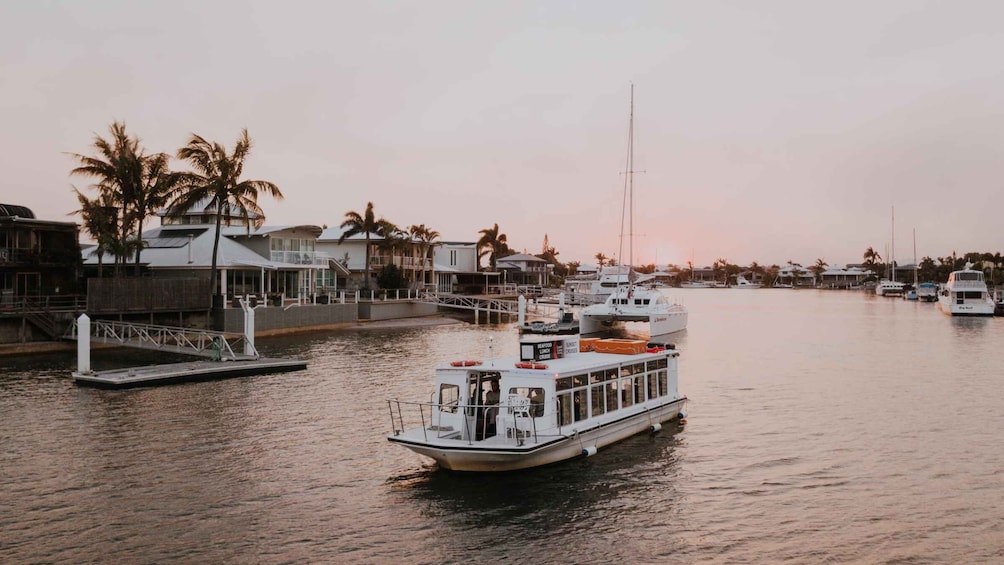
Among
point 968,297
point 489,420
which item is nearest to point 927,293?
point 968,297

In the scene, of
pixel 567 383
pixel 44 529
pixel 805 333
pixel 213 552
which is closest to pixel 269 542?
pixel 213 552

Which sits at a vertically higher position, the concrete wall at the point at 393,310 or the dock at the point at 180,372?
the concrete wall at the point at 393,310

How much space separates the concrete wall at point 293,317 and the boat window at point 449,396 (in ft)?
127

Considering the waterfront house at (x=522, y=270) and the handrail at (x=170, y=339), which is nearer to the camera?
the handrail at (x=170, y=339)

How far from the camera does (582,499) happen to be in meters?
19.1

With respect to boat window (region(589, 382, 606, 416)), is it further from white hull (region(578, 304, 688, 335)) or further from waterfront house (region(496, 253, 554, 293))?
waterfront house (region(496, 253, 554, 293))

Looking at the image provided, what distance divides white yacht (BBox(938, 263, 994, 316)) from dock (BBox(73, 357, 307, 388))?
85683 mm

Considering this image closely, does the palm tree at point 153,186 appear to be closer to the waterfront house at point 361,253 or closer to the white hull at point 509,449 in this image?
the waterfront house at point 361,253

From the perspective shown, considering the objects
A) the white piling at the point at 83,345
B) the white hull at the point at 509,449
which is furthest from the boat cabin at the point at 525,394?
the white piling at the point at 83,345

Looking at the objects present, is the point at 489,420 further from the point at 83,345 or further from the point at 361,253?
the point at 361,253

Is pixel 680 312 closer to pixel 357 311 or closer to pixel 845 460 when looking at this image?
pixel 357 311

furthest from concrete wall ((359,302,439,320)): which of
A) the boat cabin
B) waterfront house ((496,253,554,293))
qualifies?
waterfront house ((496,253,554,293))

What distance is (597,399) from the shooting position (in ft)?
76.9

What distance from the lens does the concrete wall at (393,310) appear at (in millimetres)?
72812
